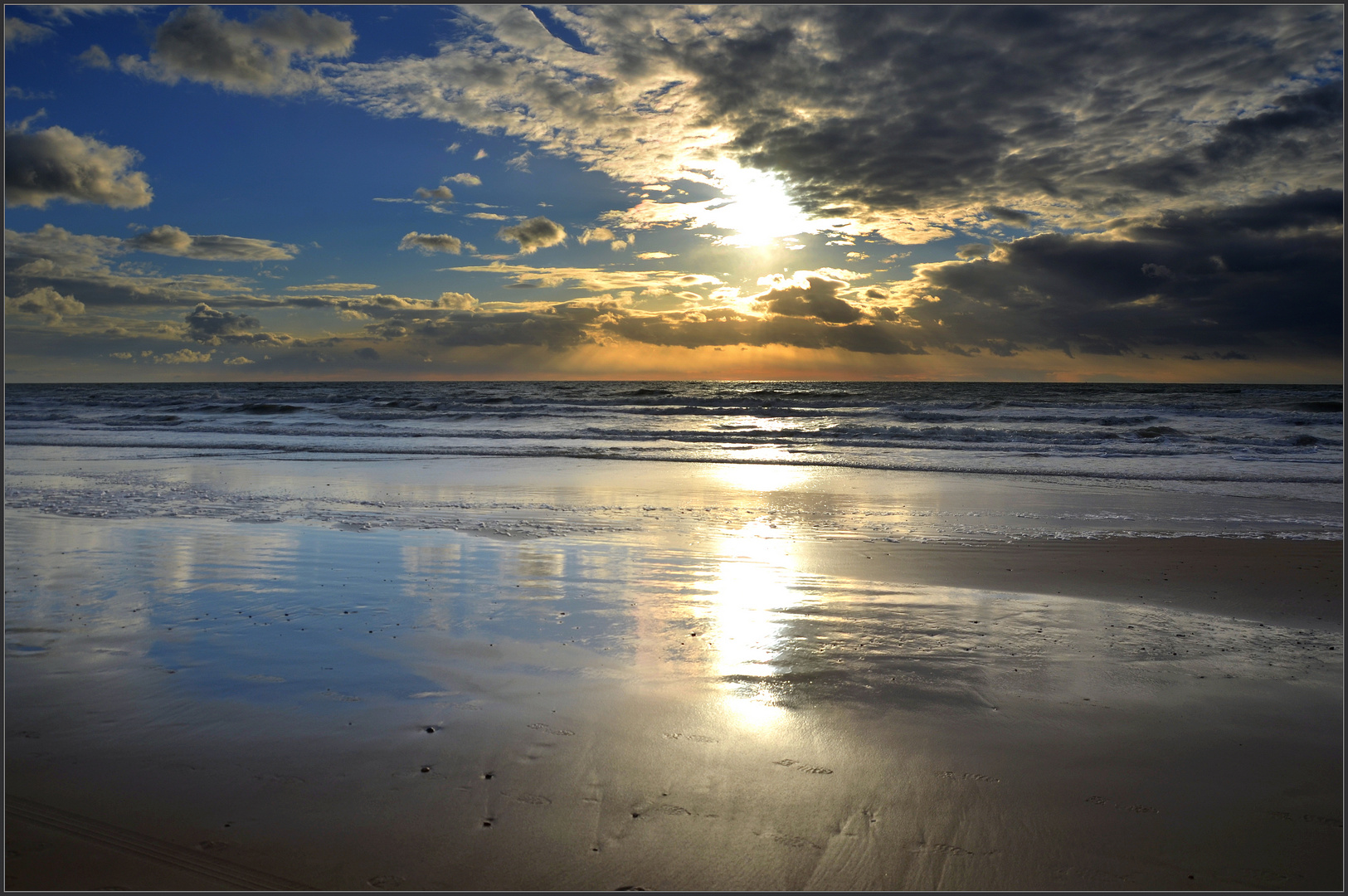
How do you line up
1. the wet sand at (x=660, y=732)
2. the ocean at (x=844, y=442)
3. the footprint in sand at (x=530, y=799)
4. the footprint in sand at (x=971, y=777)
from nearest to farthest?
the wet sand at (x=660, y=732) → the footprint in sand at (x=530, y=799) → the footprint in sand at (x=971, y=777) → the ocean at (x=844, y=442)

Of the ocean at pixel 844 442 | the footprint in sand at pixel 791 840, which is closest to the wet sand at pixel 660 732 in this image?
the footprint in sand at pixel 791 840

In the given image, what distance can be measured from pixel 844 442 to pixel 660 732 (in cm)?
2362

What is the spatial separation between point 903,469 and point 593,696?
1480cm

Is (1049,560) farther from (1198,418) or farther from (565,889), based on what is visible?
(1198,418)

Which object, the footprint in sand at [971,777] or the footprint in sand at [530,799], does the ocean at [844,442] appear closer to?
the footprint in sand at [971,777]

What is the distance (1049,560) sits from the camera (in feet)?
27.0

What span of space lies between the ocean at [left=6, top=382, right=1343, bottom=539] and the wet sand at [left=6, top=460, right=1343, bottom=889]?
386 cm

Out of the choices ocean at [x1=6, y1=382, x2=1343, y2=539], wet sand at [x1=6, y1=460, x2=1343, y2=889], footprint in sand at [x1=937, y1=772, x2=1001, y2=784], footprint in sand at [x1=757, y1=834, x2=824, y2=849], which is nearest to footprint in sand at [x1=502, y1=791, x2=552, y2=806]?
wet sand at [x1=6, y1=460, x2=1343, y2=889]

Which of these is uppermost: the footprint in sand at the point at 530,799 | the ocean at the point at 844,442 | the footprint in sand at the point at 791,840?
the ocean at the point at 844,442

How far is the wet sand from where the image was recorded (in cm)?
282

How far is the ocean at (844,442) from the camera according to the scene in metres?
11.6

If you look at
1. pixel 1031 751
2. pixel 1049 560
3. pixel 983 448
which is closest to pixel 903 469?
pixel 983 448

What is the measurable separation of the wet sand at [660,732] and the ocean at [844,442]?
3859mm

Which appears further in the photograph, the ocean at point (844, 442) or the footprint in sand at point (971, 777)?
the ocean at point (844, 442)
